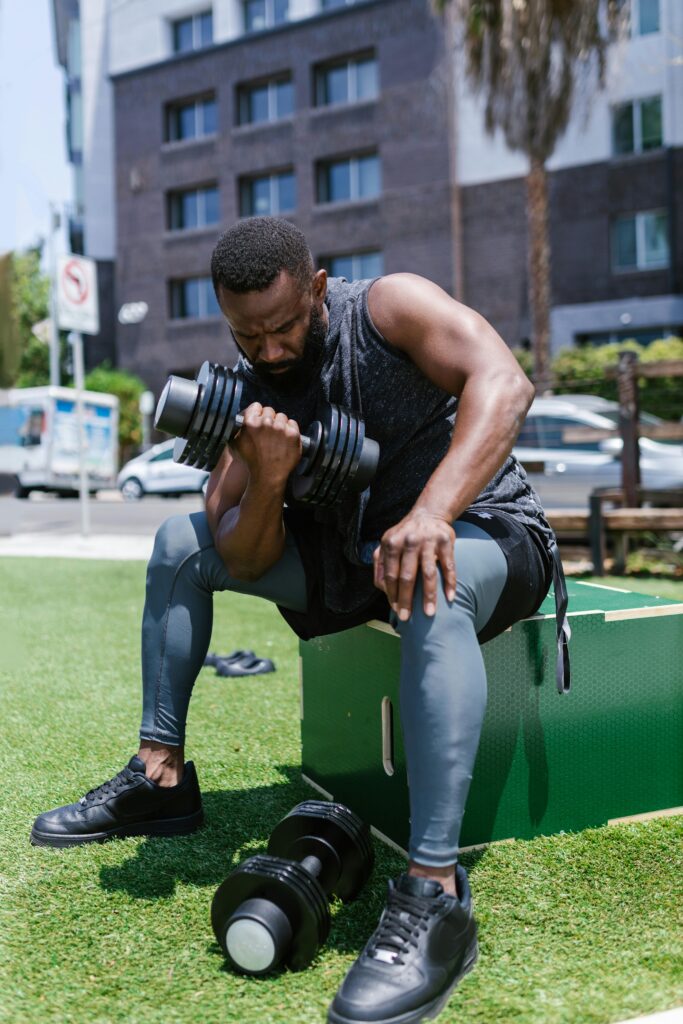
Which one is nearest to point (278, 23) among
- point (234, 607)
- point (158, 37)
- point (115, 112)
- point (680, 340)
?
point (158, 37)

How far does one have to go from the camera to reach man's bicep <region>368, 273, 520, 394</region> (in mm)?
1925

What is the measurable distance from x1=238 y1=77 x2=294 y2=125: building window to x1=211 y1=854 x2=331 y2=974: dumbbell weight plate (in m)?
25.6

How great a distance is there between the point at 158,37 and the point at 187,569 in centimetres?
2890

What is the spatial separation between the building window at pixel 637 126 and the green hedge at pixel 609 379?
14.0 feet

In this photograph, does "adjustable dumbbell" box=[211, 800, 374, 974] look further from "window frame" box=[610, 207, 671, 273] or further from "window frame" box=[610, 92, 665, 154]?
"window frame" box=[610, 92, 665, 154]

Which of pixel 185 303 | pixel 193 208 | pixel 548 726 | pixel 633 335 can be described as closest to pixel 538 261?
pixel 633 335

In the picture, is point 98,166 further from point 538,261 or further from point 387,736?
point 387,736

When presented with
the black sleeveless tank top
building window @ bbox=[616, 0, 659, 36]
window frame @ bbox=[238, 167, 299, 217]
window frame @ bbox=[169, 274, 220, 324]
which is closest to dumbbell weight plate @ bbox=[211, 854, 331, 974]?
the black sleeveless tank top

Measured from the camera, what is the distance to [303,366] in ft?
6.84

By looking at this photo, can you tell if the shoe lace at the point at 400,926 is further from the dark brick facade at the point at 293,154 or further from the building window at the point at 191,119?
the building window at the point at 191,119

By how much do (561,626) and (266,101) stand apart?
26.1 m

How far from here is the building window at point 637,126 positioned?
20.6m

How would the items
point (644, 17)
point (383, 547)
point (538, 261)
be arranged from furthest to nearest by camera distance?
point (644, 17) → point (538, 261) → point (383, 547)

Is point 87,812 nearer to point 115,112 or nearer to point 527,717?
point 527,717
